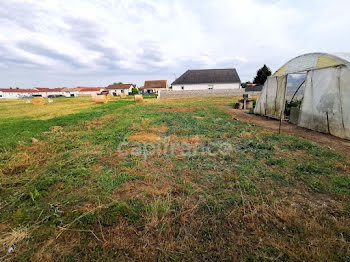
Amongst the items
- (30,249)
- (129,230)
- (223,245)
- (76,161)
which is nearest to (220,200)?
(223,245)

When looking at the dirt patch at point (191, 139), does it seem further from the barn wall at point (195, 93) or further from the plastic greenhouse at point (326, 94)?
the barn wall at point (195, 93)

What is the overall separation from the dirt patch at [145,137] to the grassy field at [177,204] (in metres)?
1.10

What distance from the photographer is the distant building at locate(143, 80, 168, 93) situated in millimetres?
64750

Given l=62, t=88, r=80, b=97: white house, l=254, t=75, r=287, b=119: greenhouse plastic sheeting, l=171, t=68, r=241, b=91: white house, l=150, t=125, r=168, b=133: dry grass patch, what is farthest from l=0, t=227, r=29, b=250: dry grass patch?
l=62, t=88, r=80, b=97: white house

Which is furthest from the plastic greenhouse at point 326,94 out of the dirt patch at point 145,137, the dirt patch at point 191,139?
the dirt patch at point 145,137

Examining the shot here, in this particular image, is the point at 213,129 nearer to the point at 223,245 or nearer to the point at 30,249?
the point at 223,245

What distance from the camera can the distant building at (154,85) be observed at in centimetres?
6475

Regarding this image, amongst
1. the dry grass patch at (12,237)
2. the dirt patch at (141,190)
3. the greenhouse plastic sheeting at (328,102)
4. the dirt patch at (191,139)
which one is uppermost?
the greenhouse plastic sheeting at (328,102)

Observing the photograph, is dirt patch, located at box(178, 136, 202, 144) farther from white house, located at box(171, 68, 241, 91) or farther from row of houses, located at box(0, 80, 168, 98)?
row of houses, located at box(0, 80, 168, 98)

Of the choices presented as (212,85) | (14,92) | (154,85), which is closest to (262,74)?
(212,85)

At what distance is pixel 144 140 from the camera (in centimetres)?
652

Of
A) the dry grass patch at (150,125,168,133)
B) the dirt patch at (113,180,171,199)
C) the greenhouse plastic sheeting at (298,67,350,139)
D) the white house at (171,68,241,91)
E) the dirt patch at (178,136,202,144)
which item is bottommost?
the dirt patch at (113,180,171,199)

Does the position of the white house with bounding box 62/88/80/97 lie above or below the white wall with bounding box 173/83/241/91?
above

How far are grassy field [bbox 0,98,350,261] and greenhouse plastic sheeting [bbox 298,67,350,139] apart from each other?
2257 mm
